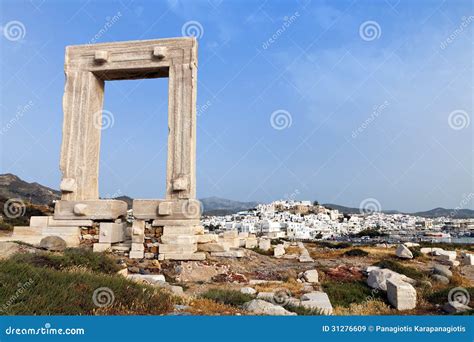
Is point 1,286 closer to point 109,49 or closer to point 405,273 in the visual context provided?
point 109,49

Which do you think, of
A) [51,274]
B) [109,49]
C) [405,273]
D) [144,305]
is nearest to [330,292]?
[405,273]

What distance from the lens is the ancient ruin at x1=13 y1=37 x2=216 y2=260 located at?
36.7 ft

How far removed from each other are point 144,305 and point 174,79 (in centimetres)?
783

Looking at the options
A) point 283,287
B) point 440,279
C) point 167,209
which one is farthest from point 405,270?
point 167,209

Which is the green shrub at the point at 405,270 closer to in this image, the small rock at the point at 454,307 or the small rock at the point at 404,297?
the small rock at the point at 404,297

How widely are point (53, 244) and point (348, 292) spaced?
24.0 ft

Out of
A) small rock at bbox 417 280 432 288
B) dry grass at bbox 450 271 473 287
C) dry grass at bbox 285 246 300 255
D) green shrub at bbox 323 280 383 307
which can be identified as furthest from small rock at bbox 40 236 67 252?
dry grass at bbox 450 271 473 287

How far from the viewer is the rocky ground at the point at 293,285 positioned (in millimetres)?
6711

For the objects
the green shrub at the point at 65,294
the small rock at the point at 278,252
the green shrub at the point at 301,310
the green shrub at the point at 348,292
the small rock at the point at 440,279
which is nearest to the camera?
the green shrub at the point at 65,294

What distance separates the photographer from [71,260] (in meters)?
8.88

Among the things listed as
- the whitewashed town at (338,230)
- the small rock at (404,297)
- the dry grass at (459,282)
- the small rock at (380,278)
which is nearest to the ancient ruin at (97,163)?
the small rock at (380,278)

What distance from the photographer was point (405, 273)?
477 inches

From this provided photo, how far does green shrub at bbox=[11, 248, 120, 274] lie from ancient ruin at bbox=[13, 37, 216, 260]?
5.58 feet

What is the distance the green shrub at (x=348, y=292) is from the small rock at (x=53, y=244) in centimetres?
660
